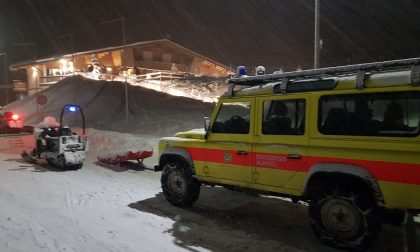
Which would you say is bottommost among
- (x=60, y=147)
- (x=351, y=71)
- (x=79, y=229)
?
(x=79, y=229)

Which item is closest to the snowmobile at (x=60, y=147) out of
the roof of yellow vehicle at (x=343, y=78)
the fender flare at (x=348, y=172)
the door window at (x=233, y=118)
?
the door window at (x=233, y=118)

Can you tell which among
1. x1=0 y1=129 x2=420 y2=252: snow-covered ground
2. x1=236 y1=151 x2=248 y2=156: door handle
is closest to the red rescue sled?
x1=0 y1=129 x2=420 y2=252: snow-covered ground

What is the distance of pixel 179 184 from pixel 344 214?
367 cm

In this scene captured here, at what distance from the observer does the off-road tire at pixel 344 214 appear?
5602 millimetres

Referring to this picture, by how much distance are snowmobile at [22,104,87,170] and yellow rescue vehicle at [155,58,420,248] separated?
23.8 ft

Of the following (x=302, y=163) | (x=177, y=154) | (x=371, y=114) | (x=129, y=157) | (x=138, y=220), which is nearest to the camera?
(x=371, y=114)

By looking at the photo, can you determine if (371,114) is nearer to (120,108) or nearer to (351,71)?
(351,71)

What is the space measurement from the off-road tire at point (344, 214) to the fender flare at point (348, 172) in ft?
0.66

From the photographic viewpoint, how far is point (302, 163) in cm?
623

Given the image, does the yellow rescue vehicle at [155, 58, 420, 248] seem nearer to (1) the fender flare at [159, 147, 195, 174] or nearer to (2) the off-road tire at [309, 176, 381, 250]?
(2) the off-road tire at [309, 176, 381, 250]

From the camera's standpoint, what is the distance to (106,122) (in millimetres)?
29375

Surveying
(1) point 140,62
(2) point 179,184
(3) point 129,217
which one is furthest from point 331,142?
(1) point 140,62

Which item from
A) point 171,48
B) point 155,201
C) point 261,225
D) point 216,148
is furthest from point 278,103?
point 171,48

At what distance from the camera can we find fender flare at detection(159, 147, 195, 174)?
8.10 m
